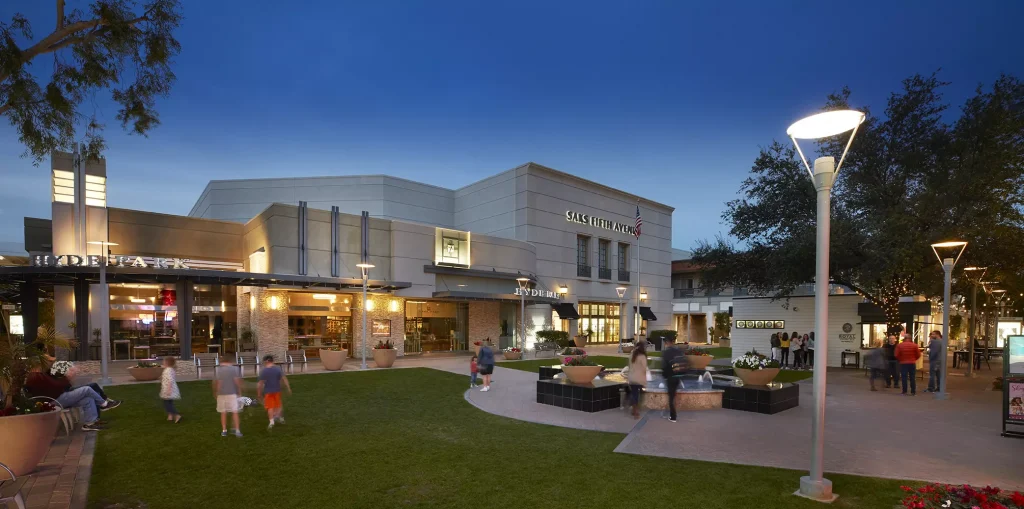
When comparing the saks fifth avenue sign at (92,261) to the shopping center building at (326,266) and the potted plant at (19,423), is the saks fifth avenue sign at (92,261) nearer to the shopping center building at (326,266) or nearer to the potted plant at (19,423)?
the shopping center building at (326,266)

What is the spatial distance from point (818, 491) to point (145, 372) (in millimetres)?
19784

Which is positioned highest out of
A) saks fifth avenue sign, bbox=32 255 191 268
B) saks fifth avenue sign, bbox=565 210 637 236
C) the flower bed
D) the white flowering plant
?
saks fifth avenue sign, bbox=565 210 637 236

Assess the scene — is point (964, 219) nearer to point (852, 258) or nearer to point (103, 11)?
point (852, 258)

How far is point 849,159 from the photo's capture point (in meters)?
19.5

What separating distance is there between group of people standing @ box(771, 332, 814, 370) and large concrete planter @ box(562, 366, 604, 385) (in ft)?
45.3

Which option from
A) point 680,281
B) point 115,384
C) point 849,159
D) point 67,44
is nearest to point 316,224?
point 115,384

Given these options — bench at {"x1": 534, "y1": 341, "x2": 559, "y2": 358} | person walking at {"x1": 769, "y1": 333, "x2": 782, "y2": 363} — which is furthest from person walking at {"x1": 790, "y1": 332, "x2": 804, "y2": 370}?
bench at {"x1": 534, "y1": 341, "x2": 559, "y2": 358}

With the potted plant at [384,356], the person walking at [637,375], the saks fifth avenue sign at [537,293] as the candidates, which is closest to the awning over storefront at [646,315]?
the saks fifth avenue sign at [537,293]

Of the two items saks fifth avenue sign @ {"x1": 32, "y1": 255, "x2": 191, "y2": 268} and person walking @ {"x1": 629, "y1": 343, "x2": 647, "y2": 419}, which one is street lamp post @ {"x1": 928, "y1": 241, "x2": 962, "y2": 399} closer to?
person walking @ {"x1": 629, "y1": 343, "x2": 647, "y2": 419}

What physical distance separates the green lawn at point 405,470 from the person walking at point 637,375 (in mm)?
1843

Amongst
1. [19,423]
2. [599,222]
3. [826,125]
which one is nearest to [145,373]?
[19,423]

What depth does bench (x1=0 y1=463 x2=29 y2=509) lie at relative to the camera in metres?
4.43

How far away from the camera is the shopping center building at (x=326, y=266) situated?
21547 millimetres

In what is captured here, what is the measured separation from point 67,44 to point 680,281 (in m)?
52.4
